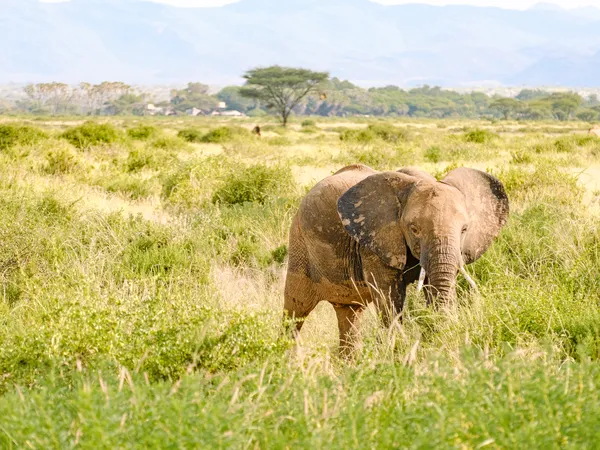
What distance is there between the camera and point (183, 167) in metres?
12.7

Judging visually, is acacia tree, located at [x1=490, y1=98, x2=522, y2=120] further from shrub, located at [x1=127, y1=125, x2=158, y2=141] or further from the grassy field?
the grassy field

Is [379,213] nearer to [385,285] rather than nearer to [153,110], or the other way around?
[385,285]

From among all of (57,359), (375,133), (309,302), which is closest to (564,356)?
(309,302)

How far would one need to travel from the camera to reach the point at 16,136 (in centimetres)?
1902

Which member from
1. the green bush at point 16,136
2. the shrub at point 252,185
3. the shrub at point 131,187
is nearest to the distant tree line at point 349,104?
the green bush at point 16,136

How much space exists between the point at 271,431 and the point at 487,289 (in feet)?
11.8

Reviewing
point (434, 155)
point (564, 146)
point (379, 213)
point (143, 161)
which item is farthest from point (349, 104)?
point (379, 213)

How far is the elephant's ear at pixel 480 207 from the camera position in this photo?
16.3ft

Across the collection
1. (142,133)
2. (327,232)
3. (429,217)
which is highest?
(429,217)

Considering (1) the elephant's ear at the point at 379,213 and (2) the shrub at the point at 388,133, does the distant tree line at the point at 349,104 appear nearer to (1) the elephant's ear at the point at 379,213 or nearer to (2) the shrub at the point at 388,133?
(2) the shrub at the point at 388,133

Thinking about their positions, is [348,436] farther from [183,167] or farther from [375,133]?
[375,133]

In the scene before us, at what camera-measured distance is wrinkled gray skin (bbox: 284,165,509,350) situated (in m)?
4.59

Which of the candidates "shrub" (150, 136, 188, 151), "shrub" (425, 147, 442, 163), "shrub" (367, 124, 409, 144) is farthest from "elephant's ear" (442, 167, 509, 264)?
"shrub" (367, 124, 409, 144)

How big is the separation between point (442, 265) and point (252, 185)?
7.33 metres
